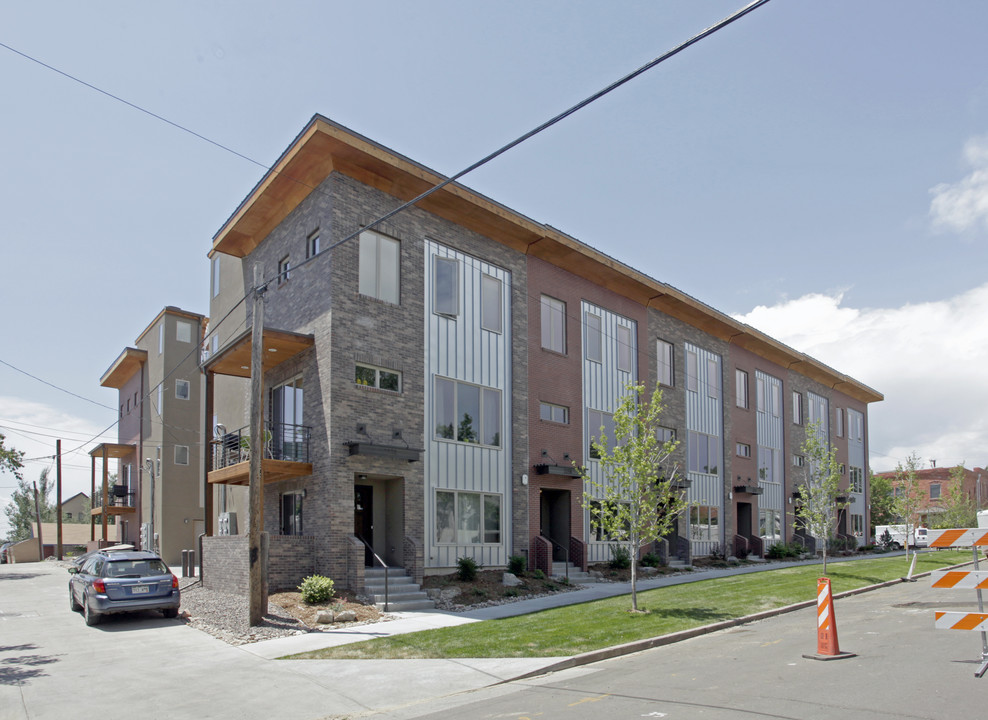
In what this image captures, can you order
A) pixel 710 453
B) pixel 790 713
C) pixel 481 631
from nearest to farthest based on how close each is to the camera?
pixel 790 713 → pixel 481 631 → pixel 710 453

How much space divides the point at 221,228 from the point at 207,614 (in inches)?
515

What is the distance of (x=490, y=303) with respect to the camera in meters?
24.2

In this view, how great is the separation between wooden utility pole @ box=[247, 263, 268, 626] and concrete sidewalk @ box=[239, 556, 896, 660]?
1269 mm

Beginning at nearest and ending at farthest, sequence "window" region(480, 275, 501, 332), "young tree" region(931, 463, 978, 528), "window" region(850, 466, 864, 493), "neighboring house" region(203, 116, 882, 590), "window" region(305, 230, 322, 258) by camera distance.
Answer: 1. "neighboring house" region(203, 116, 882, 590)
2. "window" region(305, 230, 322, 258)
3. "window" region(480, 275, 501, 332)
4. "young tree" region(931, 463, 978, 528)
5. "window" region(850, 466, 864, 493)

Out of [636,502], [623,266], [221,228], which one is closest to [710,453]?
[623,266]

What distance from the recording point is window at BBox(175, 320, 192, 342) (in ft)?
130

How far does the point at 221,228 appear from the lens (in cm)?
2580

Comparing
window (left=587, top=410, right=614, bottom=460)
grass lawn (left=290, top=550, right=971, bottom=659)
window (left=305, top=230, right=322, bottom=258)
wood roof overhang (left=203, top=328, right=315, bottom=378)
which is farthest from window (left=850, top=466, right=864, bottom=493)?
window (left=305, top=230, right=322, bottom=258)

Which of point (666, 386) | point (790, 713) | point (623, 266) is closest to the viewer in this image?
point (790, 713)

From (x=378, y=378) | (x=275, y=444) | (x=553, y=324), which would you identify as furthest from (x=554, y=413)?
(x=275, y=444)

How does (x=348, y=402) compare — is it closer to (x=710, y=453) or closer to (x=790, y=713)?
(x=790, y=713)

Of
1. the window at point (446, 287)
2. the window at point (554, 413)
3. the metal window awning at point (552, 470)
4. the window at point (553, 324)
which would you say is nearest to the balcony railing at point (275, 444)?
the window at point (446, 287)

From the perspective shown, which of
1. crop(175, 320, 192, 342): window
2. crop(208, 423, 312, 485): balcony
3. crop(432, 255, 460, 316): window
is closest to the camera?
crop(208, 423, 312, 485): balcony

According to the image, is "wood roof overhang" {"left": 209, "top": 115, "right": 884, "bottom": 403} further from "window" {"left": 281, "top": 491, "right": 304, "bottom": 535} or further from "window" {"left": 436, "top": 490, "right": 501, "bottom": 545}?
"window" {"left": 281, "top": 491, "right": 304, "bottom": 535}
